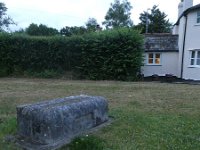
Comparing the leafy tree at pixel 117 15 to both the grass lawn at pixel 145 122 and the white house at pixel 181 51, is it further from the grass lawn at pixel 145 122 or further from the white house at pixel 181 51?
the grass lawn at pixel 145 122

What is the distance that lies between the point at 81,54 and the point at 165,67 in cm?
772

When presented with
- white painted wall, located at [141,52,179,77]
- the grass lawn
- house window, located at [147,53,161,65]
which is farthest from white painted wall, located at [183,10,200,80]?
the grass lawn

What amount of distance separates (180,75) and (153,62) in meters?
2.49

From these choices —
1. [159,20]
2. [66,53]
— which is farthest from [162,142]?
[159,20]

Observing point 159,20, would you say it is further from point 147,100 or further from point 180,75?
point 147,100

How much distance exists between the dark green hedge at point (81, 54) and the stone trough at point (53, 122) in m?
12.9

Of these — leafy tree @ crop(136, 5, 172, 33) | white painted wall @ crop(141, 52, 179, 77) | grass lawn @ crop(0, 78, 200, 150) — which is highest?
leafy tree @ crop(136, 5, 172, 33)

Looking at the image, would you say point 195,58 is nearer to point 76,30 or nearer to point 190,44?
point 190,44

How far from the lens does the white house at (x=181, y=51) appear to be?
20.8m

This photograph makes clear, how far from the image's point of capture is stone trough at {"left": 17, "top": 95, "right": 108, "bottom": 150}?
557 centimetres

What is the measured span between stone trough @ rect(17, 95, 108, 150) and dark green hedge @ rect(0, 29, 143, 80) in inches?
509

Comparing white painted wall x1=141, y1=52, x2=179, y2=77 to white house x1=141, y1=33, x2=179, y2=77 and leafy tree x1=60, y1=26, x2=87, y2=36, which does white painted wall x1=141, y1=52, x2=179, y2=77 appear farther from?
leafy tree x1=60, y1=26, x2=87, y2=36

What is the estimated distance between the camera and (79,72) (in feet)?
66.8

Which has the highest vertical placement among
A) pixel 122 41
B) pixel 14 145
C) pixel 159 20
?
pixel 159 20
